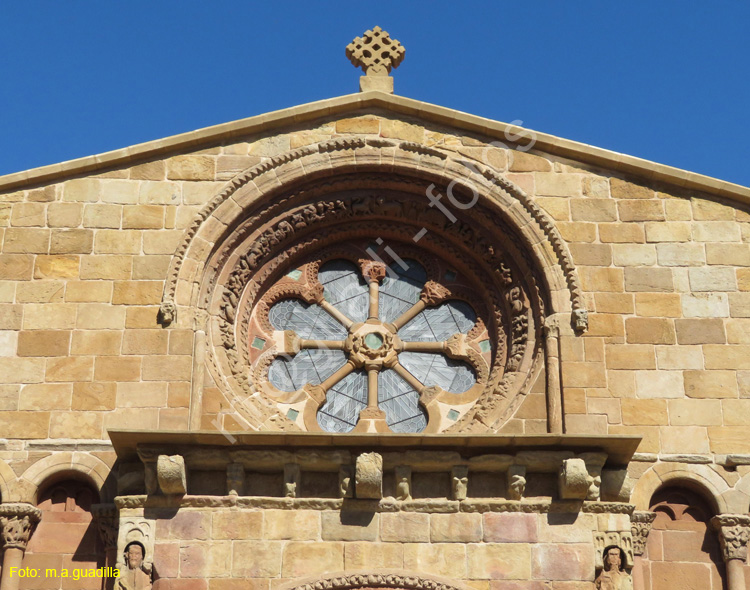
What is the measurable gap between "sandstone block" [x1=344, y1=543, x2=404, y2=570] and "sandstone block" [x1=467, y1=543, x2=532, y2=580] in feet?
2.23

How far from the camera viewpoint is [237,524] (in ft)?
47.5

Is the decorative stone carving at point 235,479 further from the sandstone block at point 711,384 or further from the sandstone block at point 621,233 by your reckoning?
the sandstone block at point 621,233

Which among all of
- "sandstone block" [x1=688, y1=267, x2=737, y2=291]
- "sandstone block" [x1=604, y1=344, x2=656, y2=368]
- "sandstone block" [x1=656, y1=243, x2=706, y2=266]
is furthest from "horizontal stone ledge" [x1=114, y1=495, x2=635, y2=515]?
"sandstone block" [x1=656, y1=243, x2=706, y2=266]

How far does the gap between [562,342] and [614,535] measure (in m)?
2.33

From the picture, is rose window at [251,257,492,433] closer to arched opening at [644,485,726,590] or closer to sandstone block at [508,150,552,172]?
sandstone block at [508,150,552,172]

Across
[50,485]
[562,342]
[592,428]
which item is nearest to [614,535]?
[592,428]

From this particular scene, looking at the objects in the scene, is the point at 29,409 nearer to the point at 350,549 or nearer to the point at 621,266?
the point at 350,549

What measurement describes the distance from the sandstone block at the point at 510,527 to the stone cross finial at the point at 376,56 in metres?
5.54

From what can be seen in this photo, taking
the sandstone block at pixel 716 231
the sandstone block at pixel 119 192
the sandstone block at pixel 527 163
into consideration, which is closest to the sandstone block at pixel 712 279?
the sandstone block at pixel 716 231

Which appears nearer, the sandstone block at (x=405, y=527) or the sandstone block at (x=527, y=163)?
the sandstone block at (x=405, y=527)

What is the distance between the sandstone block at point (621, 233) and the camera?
1658cm

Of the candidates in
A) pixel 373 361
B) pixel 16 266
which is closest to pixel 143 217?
pixel 16 266

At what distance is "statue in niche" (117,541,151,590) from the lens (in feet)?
46.3

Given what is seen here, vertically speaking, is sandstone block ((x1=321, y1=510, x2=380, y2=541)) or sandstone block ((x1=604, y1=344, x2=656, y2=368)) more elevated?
sandstone block ((x1=604, y1=344, x2=656, y2=368))
